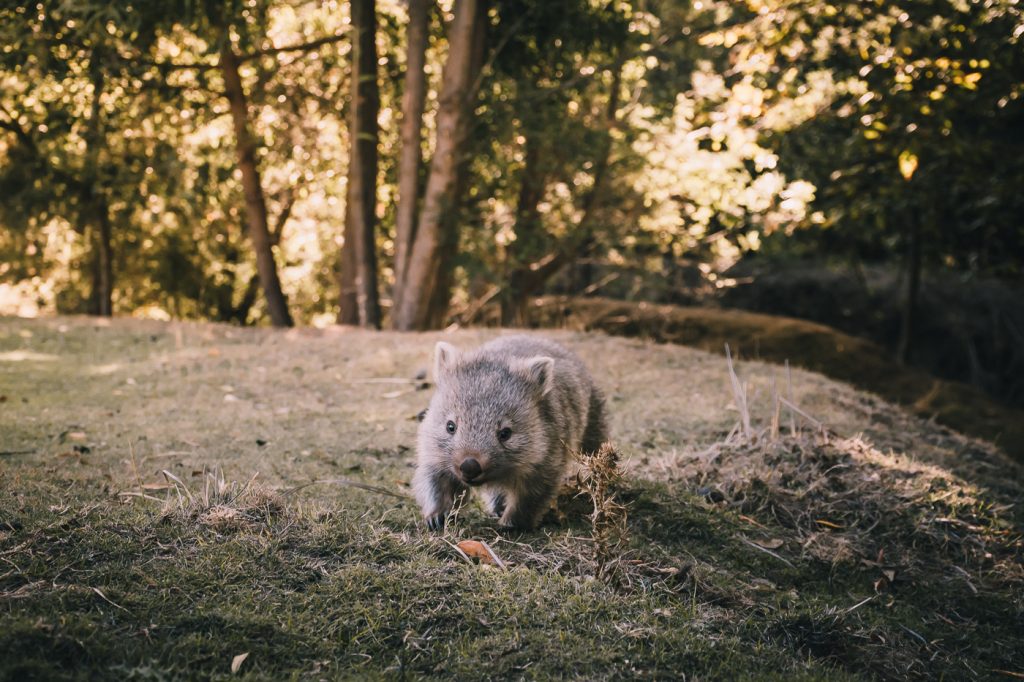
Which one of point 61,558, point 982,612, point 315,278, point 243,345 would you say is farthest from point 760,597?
point 315,278

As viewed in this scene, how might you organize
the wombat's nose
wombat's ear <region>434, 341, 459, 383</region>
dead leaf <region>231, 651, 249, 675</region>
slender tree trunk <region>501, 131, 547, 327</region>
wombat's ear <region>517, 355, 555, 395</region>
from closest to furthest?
dead leaf <region>231, 651, 249, 675</region> → the wombat's nose → wombat's ear <region>517, 355, 555, 395</region> → wombat's ear <region>434, 341, 459, 383</region> → slender tree trunk <region>501, 131, 547, 327</region>

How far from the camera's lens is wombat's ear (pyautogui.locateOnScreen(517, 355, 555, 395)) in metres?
4.21

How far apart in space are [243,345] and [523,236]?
160 inches

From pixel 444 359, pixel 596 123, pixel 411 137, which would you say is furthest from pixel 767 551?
pixel 596 123

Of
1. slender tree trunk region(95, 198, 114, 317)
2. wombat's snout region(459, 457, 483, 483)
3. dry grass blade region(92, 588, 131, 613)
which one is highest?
slender tree trunk region(95, 198, 114, 317)

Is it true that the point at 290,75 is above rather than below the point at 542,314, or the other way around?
above

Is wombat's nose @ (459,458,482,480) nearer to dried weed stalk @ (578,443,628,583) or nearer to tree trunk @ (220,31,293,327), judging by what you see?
dried weed stalk @ (578,443,628,583)

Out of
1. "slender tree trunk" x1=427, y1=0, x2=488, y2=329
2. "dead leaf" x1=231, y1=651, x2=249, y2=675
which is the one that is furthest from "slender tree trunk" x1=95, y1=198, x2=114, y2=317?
"dead leaf" x1=231, y1=651, x2=249, y2=675

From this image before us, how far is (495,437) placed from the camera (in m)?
3.97

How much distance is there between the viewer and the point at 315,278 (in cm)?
1872

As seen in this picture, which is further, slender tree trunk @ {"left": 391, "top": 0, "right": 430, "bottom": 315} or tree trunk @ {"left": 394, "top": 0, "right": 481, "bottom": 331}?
slender tree trunk @ {"left": 391, "top": 0, "right": 430, "bottom": 315}

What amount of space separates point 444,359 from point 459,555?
1.13m

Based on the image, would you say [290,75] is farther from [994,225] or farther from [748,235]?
[994,225]

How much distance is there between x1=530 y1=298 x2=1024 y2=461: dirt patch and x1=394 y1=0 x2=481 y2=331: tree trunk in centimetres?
216
